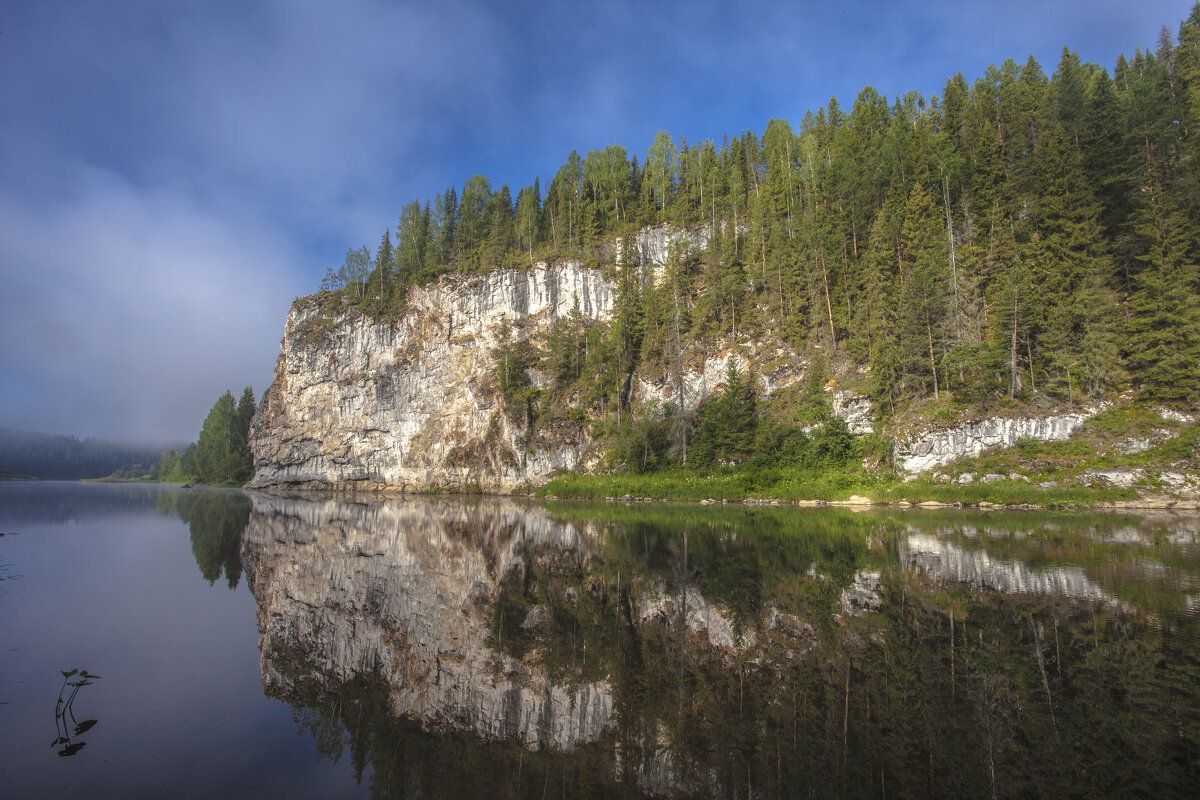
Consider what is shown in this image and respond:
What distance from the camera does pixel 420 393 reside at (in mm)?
68500

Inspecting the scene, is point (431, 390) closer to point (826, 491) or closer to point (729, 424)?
point (729, 424)

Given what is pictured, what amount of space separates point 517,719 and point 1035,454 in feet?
122

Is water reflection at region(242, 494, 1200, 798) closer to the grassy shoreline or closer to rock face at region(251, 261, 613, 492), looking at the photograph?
the grassy shoreline

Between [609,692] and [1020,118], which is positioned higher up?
[1020,118]

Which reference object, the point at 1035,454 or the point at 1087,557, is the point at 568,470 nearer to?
the point at 1035,454

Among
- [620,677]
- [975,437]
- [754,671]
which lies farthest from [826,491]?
[620,677]

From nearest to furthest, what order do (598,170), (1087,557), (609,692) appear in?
(609,692) → (1087,557) → (598,170)

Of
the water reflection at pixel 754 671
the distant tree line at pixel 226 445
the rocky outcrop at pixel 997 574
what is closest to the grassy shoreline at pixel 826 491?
the water reflection at pixel 754 671

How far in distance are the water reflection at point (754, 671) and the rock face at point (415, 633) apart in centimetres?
5

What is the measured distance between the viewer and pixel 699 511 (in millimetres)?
32188

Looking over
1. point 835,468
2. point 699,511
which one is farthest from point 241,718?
point 835,468

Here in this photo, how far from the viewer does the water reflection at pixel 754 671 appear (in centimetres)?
486

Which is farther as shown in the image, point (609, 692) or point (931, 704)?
point (609, 692)

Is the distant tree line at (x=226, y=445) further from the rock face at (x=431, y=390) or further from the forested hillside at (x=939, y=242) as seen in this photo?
the forested hillside at (x=939, y=242)
